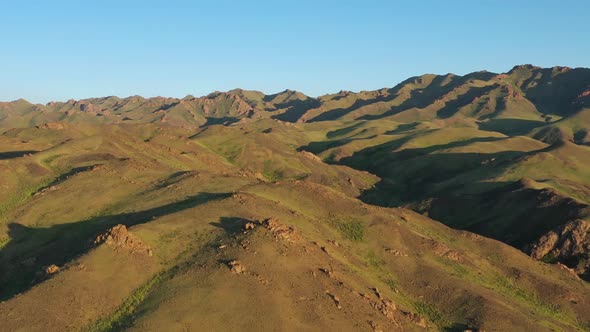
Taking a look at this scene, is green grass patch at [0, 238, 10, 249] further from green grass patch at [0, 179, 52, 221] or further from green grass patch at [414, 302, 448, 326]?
green grass patch at [414, 302, 448, 326]

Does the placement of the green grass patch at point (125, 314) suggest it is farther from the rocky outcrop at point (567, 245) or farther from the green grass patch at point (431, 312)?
the rocky outcrop at point (567, 245)

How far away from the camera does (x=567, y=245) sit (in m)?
87.2

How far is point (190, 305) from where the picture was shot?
45312 millimetres

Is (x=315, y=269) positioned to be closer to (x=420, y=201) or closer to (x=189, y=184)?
(x=189, y=184)

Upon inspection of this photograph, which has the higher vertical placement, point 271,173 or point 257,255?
point 257,255

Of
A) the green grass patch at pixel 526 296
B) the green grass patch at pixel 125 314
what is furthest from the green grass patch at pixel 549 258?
the green grass patch at pixel 125 314

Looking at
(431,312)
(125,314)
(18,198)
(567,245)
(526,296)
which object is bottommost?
(567,245)

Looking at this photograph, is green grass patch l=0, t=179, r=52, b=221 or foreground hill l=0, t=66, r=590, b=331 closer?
foreground hill l=0, t=66, r=590, b=331

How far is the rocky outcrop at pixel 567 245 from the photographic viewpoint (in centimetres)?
8543

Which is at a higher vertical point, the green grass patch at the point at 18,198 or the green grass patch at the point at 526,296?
the green grass patch at the point at 18,198

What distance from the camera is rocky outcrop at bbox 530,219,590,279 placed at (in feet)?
280

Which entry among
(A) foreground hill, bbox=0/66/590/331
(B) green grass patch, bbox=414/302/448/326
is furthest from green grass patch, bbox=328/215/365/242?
(B) green grass patch, bbox=414/302/448/326

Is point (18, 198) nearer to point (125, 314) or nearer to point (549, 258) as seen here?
point (125, 314)

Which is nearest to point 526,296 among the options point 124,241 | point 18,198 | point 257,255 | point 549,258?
point 549,258
